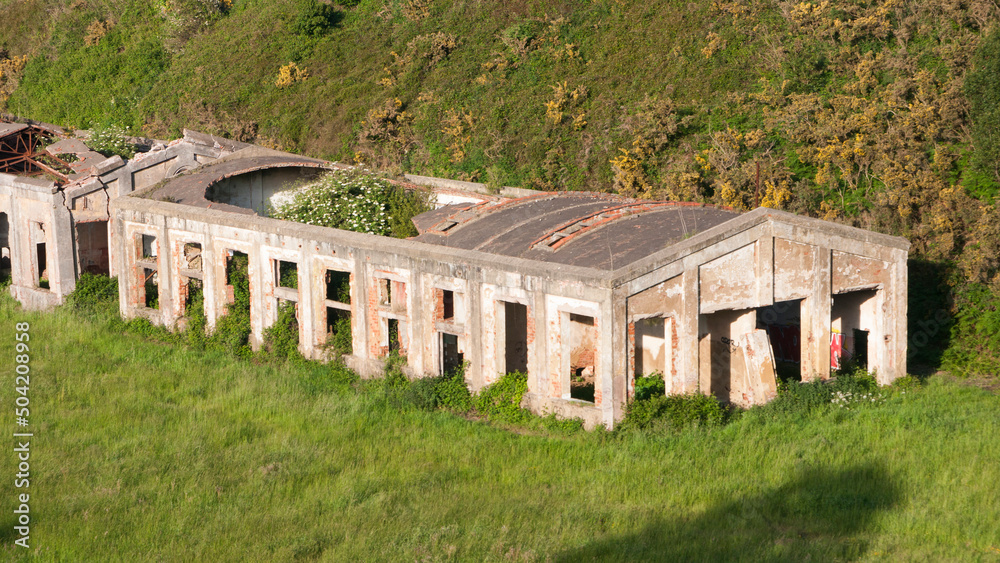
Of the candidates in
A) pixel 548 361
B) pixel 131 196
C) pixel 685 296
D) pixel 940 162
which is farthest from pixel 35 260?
pixel 940 162

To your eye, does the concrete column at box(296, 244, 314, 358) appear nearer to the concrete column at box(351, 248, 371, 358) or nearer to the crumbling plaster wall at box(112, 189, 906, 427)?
the crumbling plaster wall at box(112, 189, 906, 427)

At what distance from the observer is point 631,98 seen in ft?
99.0

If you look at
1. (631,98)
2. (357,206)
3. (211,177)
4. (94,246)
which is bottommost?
(94,246)

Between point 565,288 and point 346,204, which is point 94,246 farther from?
point 565,288

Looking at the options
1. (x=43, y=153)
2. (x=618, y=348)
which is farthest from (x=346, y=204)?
(x=43, y=153)

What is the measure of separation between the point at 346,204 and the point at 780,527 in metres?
12.1

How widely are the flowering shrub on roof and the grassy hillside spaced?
3.31 metres

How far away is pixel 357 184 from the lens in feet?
71.7

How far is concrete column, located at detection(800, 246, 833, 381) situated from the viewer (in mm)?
16750

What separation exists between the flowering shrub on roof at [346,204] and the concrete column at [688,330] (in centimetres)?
754

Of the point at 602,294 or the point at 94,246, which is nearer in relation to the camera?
the point at 602,294

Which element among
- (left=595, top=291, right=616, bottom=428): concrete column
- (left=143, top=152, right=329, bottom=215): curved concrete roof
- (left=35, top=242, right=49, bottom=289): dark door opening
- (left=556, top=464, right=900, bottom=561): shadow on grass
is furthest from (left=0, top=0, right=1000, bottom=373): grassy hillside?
(left=35, top=242, right=49, bottom=289): dark door opening

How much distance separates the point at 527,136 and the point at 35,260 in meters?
14.5

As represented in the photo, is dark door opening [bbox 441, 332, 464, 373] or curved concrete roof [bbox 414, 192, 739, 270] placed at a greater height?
curved concrete roof [bbox 414, 192, 739, 270]
